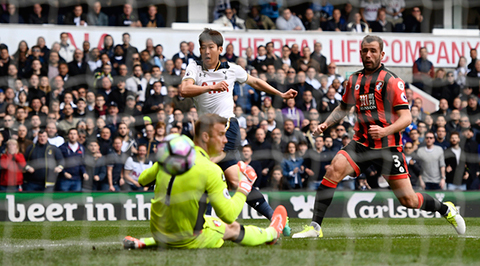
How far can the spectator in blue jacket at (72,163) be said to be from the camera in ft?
33.1

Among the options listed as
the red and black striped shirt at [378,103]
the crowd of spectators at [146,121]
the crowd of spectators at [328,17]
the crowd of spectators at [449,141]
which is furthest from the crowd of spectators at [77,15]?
the red and black striped shirt at [378,103]

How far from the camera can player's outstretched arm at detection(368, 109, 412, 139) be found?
223 inches

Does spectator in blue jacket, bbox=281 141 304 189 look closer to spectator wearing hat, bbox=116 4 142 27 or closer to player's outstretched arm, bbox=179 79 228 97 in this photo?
player's outstretched arm, bbox=179 79 228 97

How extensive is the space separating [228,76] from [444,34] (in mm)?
10408

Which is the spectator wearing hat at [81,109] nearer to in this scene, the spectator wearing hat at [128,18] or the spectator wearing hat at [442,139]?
the spectator wearing hat at [128,18]

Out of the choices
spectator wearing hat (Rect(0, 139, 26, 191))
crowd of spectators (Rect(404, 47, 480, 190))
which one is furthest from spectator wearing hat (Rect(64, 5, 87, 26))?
crowd of spectators (Rect(404, 47, 480, 190))

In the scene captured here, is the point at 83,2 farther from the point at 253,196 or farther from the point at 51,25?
the point at 253,196

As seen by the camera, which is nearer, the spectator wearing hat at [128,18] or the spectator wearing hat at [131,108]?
the spectator wearing hat at [131,108]

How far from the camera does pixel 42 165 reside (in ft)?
32.8

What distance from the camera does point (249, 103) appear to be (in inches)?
479

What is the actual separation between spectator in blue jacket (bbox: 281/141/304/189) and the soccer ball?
20.7ft

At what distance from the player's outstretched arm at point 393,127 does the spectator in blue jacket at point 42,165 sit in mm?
5912

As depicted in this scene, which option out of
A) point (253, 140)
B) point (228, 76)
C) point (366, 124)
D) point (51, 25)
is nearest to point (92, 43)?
point (51, 25)

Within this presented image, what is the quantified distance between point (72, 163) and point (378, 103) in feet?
19.1
